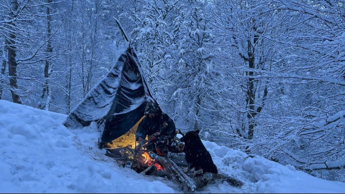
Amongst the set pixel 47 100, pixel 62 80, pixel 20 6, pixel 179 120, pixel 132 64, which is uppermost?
pixel 20 6

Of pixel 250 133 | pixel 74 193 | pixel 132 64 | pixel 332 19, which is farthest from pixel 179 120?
pixel 74 193

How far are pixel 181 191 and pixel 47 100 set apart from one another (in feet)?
40.7

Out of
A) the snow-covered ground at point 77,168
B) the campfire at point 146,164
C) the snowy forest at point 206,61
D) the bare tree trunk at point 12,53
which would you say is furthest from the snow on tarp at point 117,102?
the bare tree trunk at point 12,53

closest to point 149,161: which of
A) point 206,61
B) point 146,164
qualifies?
point 146,164

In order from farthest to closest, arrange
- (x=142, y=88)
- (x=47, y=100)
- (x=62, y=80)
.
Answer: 1. (x=62, y=80)
2. (x=47, y=100)
3. (x=142, y=88)

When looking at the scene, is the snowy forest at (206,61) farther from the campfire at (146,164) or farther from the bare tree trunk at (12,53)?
the campfire at (146,164)

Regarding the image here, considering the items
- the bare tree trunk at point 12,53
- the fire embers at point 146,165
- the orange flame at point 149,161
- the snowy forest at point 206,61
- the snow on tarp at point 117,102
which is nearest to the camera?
the fire embers at point 146,165

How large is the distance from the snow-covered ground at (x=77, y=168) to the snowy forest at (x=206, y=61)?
80 centimetres

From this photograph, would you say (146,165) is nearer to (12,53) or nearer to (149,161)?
(149,161)

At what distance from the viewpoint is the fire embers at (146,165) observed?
4.66 meters

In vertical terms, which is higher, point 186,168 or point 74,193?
point 74,193

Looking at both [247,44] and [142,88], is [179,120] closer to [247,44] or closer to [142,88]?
[247,44]

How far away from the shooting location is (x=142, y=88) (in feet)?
23.2

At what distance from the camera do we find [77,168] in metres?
4.08
